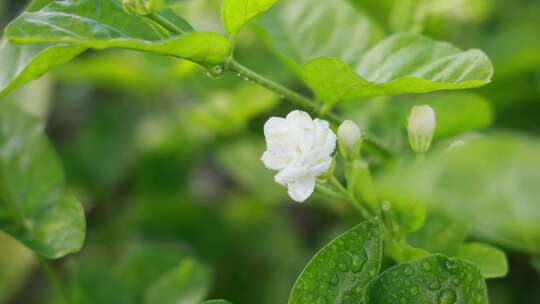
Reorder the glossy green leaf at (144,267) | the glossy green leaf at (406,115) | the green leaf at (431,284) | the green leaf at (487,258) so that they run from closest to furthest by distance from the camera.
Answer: the green leaf at (431,284) < the green leaf at (487,258) < the glossy green leaf at (406,115) < the glossy green leaf at (144,267)

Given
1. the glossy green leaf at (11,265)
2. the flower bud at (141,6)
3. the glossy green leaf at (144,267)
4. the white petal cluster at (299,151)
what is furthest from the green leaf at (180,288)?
the glossy green leaf at (11,265)

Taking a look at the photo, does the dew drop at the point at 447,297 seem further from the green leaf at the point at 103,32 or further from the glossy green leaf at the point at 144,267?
the glossy green leaf at the point at 144,267

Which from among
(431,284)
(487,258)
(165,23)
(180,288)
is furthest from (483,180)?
(180,288)

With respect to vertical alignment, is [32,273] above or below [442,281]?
below

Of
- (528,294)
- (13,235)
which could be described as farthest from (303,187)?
(528,294)

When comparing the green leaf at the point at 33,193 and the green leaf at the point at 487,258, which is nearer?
the green leaf at the point at 487,258

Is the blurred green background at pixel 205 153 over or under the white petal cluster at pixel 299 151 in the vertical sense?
under

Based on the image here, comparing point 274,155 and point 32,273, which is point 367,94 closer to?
point 274,155
